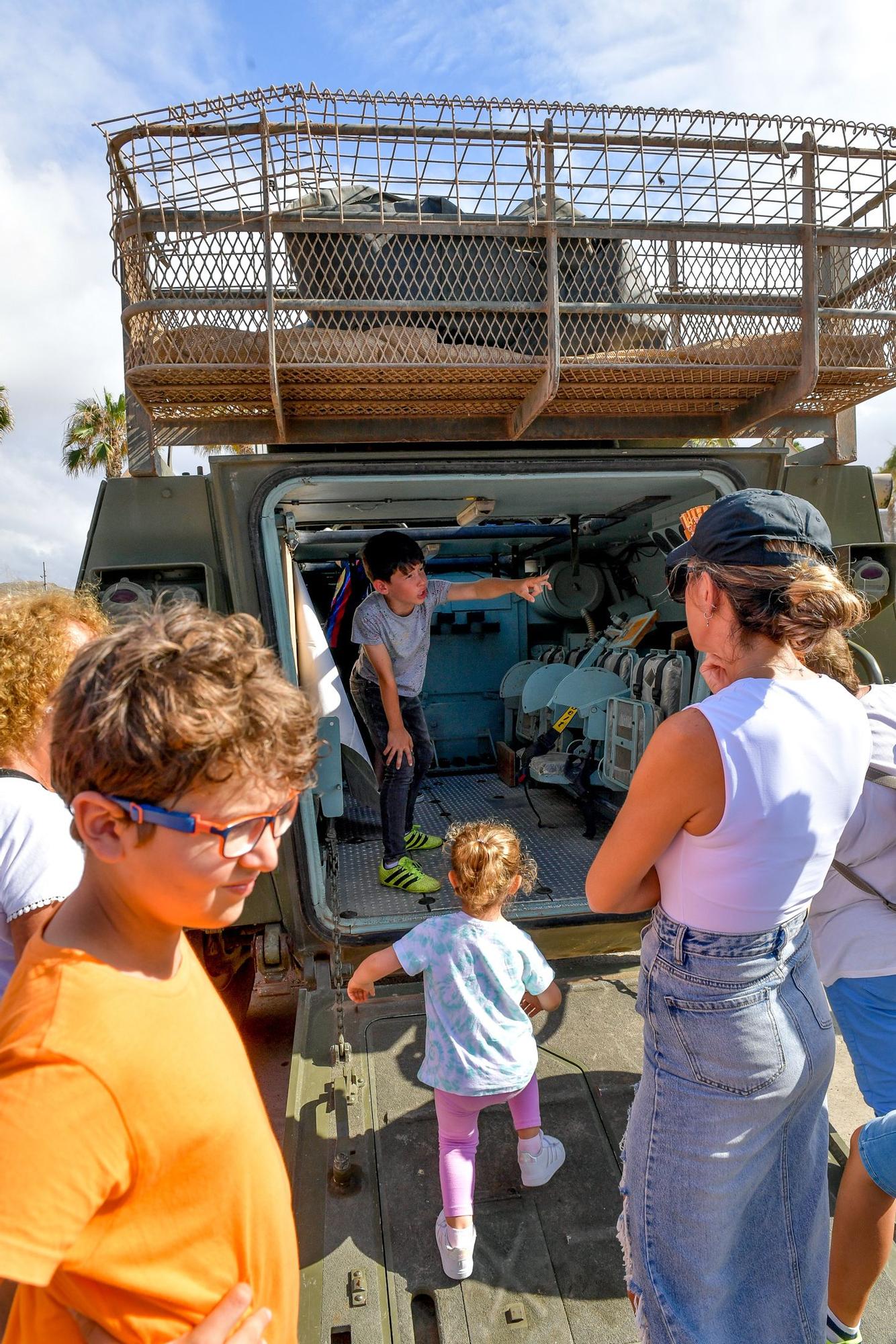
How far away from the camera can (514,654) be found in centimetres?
771

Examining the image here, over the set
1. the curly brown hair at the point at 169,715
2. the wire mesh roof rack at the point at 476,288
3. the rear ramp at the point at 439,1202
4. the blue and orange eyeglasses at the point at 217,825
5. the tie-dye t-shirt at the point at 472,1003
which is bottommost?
the rear ramp at the point at 439,1202

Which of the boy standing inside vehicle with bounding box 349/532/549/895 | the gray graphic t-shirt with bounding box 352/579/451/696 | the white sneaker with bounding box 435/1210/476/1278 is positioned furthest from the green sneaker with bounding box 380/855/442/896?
the white sneaker with bounding box 435/1210/476/1278

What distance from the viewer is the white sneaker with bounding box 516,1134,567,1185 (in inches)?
99.5

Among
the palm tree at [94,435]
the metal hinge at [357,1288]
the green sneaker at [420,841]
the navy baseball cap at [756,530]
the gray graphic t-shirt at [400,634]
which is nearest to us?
the navy baseball cap at [756,530]

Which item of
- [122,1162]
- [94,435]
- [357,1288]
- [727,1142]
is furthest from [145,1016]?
[94,435]

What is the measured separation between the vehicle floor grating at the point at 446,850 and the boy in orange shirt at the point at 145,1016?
8.63 ft

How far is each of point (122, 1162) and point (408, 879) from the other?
333cm

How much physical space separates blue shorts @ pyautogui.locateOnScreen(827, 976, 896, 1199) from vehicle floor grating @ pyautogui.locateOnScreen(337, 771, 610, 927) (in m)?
1.71

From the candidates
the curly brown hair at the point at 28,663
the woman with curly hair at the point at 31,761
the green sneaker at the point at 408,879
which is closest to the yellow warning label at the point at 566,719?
the green sneaker at the point at 408,879

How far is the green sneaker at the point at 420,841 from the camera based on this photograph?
4898 mm

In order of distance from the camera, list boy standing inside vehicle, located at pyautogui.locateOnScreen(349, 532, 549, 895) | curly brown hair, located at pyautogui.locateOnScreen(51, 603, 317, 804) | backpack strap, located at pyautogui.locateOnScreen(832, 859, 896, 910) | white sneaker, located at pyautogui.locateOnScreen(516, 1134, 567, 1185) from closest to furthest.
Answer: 1. curly brown hair, located at pyautogui.locateOnScreen(51, 603, 317, 804)
2. backpack strap, located at pyautogui.locateOnScreen(832, 859, 896, 910)
3. white sneaker, located at pyautogui.locateOnScreen(516, 1134, 567, 1185)
4. boy standing inside vehicle, located at pyautogui.locateOnScreen(349, 532, 549, 895)

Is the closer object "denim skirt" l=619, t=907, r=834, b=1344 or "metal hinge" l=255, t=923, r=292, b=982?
"denim skirt" l=619, t=907, r=834, b=1344

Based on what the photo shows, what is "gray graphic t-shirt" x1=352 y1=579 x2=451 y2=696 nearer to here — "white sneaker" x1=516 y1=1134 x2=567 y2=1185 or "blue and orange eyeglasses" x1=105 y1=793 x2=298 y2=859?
"white sneaker" x1=516 y1=1134 x2=567 y2=1185

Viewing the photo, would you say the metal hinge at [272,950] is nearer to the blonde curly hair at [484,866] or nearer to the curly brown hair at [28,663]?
the blonde curly hair at [484,866]
